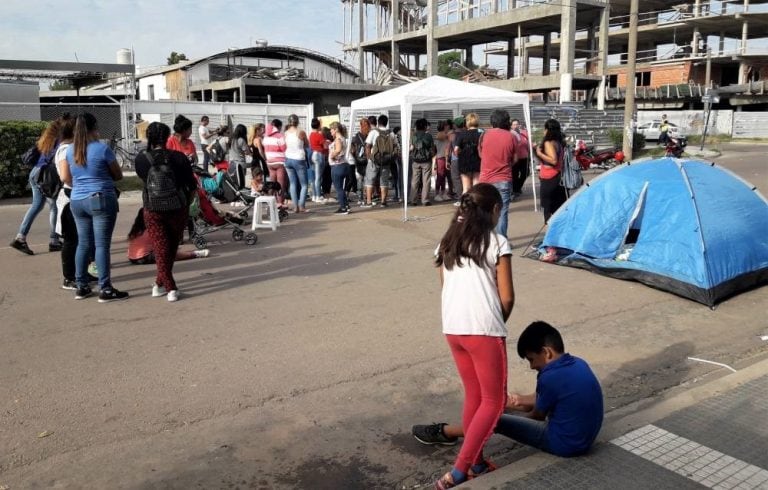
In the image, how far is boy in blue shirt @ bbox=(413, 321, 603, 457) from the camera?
3375 millimetres

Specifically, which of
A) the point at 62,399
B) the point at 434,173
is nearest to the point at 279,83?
the point at 434,173

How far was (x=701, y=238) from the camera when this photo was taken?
6.51 metres

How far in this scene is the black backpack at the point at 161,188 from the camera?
619 centimetres

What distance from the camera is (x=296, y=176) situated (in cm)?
1213

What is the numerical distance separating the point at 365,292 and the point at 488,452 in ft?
11.0

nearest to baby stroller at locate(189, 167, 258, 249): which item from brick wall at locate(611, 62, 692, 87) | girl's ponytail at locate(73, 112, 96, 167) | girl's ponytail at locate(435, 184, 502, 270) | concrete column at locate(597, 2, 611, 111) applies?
girl's ponytail at locate(73, 112, 96, 167)

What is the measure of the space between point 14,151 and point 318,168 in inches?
263

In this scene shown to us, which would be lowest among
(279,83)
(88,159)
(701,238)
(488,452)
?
(488,452)

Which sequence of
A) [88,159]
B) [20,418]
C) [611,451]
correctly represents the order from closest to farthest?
[611,451] < [20,418] < [88,159]

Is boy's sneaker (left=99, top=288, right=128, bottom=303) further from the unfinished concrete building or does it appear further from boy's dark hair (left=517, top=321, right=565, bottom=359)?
the unfinished concrete building

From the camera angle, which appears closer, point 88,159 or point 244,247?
→ point 88,159

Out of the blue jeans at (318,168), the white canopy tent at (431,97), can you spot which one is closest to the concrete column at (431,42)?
the blue jeans at (318,168)

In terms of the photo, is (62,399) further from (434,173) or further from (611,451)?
(434,173)

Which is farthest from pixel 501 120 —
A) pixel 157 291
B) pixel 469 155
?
pixel 157 291
